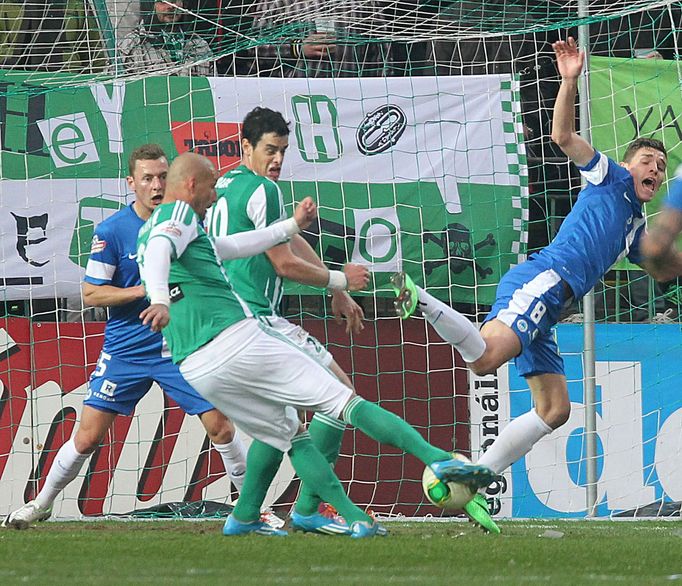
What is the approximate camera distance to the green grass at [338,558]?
5.09 metres

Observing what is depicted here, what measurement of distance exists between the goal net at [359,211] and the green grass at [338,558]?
91.1 inches

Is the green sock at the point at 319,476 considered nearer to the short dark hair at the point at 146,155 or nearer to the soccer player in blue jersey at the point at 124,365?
the soccer player in blue jersey at the point at 124,365

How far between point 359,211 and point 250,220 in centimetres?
324

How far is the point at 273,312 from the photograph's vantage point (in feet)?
23.7

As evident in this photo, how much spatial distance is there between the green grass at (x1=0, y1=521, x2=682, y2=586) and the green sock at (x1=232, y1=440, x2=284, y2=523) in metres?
0.21

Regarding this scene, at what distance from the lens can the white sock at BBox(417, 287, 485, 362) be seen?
269 inches

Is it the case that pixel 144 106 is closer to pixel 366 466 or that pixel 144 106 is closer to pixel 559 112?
pixel 366 466

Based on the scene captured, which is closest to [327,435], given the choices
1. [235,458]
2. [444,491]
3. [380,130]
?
[235,458]

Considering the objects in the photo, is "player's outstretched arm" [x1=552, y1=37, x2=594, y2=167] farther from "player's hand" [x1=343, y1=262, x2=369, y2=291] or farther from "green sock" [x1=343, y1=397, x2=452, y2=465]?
"green sock" [x1=343, y1=397, x2=452, y2=465]

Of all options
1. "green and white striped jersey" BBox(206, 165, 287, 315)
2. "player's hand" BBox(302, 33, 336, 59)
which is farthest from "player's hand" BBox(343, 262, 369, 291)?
"player's hand" BBox(302, 33, 336, 59)

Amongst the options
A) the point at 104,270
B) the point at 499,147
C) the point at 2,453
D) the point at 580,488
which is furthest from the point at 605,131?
the point at 2,453

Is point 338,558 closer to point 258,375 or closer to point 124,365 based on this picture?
point 258,375

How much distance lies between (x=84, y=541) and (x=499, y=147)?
4946 millimetres

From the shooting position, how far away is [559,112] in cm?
728
